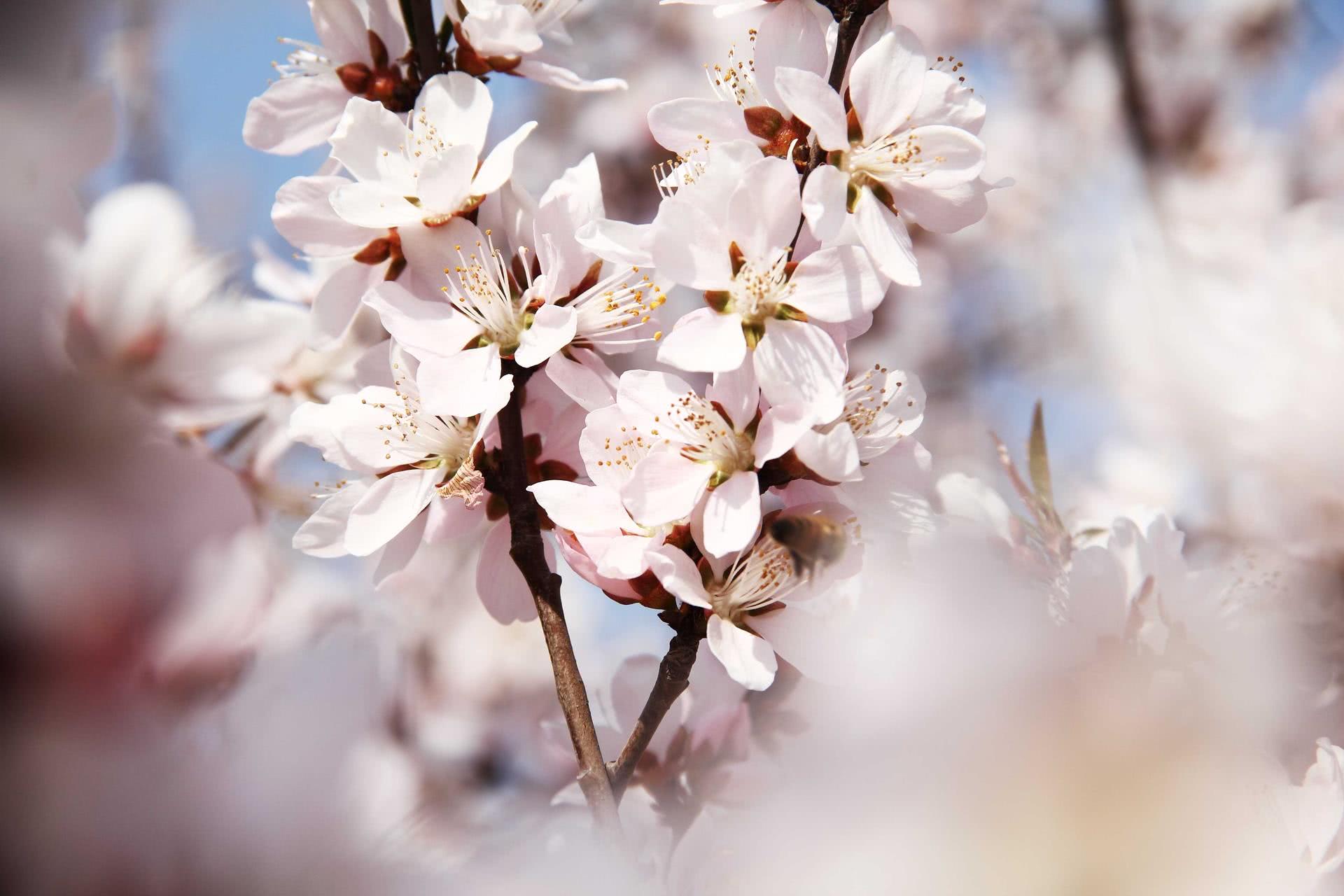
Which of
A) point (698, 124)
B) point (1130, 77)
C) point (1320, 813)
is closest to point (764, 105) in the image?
point (698, 124)

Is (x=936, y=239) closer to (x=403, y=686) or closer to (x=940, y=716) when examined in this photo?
(x=403, y=686)

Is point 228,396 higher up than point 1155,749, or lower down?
higher up

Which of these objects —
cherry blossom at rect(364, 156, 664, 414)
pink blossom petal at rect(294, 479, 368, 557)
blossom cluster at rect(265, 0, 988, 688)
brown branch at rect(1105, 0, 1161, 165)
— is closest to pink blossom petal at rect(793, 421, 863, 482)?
blossom cluster at rect(265, 0, 988, 688)

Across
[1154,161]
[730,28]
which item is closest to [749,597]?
[1154,161]

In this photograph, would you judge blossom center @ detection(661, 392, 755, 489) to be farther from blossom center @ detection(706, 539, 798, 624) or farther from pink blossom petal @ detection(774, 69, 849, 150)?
pink blossom petal @ detection(774, 69, 849, 150)

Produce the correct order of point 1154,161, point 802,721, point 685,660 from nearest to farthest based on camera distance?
point 685,660, point 802,721, point 1154,161

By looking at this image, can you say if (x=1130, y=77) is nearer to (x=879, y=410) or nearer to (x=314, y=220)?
(x=879, y=410)

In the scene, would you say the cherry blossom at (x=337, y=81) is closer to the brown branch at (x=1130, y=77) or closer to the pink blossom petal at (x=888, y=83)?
the pink blossom petal at (x=888, y=83)

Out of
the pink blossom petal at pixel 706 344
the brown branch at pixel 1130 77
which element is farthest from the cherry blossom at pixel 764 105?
the brown branch at pixel 1130 77
